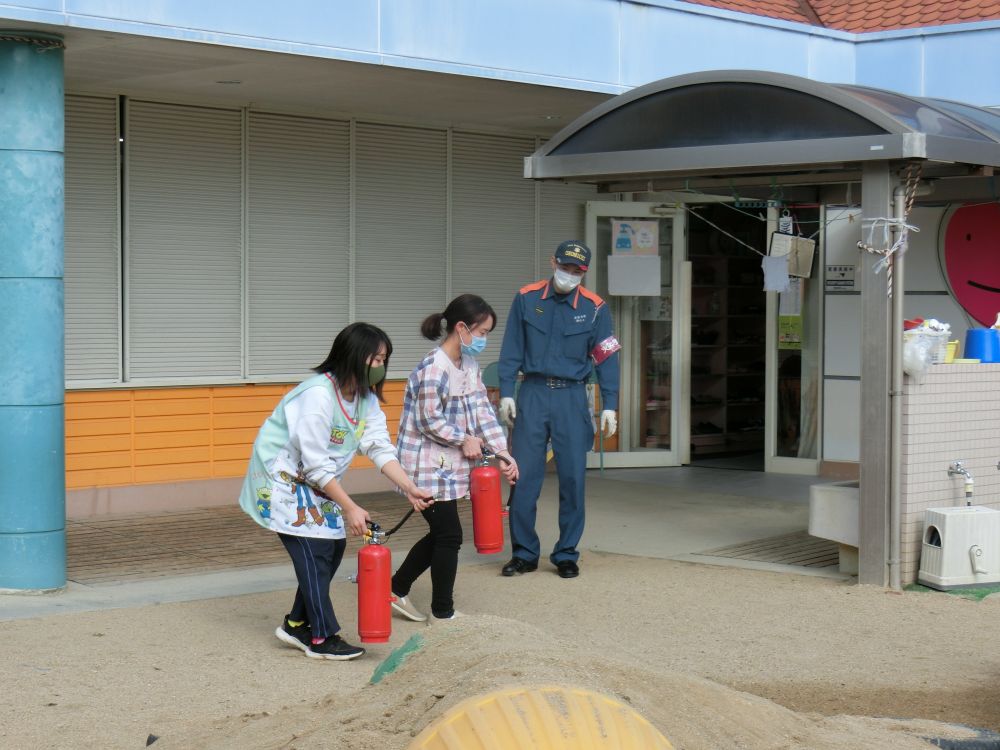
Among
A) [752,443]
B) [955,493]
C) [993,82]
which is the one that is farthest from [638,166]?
[752,443]

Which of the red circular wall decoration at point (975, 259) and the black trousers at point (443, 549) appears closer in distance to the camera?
the black trousers at point (443, 549)

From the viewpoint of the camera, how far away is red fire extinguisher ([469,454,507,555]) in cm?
689

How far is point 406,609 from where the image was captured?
6930 mm

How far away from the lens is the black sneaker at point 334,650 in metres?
6.13

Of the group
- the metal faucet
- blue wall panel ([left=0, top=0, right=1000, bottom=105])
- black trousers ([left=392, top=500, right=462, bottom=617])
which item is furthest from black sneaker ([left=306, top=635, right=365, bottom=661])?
the metal faucet

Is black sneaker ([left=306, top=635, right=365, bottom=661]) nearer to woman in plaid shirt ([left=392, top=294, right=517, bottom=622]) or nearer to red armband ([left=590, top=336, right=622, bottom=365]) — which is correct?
woman in plaid shirt ([left=392, top=294, right=517, bottom=622])

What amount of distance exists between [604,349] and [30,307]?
3.17 meters

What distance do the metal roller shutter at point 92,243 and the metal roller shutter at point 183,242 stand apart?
0.38ft

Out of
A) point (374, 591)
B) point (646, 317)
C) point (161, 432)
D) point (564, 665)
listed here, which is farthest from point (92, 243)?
point (564, 665)

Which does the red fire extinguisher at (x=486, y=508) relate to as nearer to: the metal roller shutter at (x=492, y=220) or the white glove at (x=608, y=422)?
the white glove at (x=608, y=422)

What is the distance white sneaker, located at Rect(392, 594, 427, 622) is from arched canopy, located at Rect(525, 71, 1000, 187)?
298 cm

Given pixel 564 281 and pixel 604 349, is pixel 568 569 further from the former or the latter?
pixel 564 281

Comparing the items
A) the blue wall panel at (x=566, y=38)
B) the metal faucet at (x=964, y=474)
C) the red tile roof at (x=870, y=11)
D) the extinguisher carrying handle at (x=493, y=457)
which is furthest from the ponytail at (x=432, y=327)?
the red tile roof at (x=870, y=11)

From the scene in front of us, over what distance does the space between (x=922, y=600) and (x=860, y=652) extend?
43.7 inches
